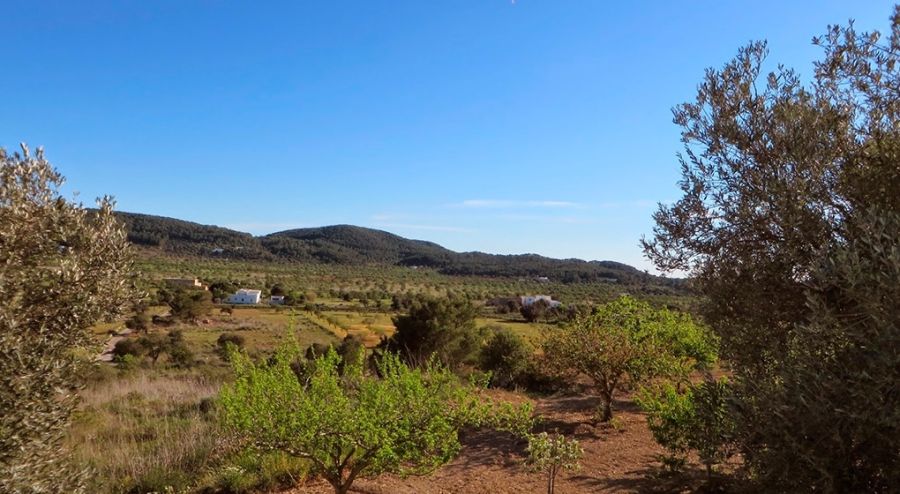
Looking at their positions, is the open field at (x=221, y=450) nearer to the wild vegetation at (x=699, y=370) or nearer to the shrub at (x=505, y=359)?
the wild vegetation at (x=699, y=370)

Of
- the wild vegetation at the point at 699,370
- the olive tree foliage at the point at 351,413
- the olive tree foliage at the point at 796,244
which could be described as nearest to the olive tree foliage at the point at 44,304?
the wild vegetation at the point at 699,370

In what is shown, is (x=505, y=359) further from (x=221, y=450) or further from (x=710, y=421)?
(x=710, y=421)

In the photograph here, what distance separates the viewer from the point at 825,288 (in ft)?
14.3

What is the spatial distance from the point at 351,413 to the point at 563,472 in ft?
18.1

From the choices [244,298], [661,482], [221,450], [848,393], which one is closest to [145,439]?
[221,450]

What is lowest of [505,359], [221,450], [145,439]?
[145,439]

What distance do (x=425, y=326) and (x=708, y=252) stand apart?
54.8ft

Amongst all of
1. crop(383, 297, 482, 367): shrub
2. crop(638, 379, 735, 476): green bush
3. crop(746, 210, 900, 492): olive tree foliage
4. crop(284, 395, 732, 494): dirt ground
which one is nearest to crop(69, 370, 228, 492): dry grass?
crop(284, 395, 732, 494): dirt ground

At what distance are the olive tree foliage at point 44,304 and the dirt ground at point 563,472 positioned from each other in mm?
4299

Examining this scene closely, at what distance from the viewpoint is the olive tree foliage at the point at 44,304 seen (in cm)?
441

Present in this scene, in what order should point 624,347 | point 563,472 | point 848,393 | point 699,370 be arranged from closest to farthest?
point 848,393 < point 699,370 < point 563,472 < point 624,347

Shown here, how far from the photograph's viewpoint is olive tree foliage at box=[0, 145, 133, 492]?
4414mm

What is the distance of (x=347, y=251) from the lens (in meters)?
147

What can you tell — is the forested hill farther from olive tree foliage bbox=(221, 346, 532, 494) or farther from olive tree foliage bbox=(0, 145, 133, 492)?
olive tree foliage bbox=(0, 145, 133, 492)
